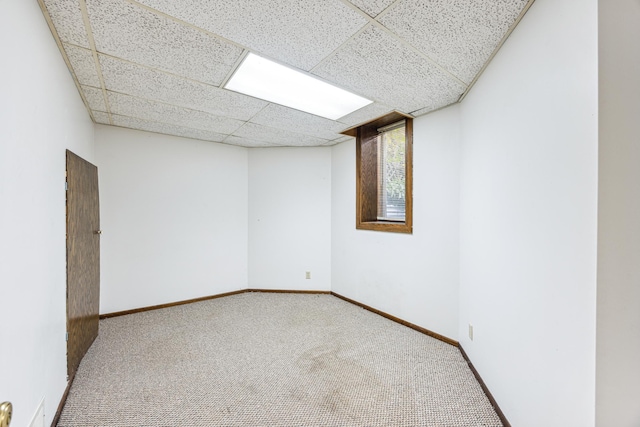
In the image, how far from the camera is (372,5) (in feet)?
4.20

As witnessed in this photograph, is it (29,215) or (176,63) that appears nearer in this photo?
(29,215)

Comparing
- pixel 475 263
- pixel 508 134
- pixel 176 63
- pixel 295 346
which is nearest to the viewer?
pixel 508 134

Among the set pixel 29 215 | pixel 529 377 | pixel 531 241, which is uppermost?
pixel 29 215

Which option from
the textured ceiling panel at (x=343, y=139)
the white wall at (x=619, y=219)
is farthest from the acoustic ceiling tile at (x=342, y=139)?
the white wall at (x=619, y=219)

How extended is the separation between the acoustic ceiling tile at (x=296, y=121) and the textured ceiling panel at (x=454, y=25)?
138cm

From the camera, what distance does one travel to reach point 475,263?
2.07 meters

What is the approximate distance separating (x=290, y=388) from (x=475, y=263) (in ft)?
5.45

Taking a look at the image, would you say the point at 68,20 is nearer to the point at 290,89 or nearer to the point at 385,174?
the point at 290,89

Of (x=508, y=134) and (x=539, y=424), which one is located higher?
(x=508, y=134)

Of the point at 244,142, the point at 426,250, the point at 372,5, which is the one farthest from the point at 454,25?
the point at 244,142

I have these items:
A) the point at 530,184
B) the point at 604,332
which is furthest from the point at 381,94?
the point at 604,332

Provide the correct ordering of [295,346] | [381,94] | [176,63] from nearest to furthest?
[176,63], [381,94], [295,346]

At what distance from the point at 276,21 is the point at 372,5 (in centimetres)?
50

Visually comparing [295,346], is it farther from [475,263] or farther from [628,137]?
[628,137]
